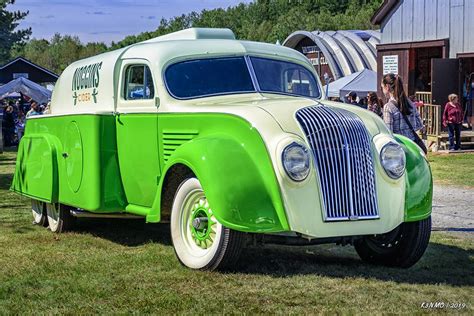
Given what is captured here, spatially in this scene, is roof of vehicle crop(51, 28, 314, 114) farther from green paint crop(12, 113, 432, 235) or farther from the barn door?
the barn door

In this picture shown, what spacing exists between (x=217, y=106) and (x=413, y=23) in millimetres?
18424

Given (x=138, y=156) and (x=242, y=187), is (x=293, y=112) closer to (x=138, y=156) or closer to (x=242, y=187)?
(x=242, y=187)

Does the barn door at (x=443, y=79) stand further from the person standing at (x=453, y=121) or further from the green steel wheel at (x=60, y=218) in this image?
the green steel wheel at (x=60, y=218)

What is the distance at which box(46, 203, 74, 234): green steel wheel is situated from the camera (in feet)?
29.3

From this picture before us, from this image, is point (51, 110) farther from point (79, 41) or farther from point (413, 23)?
point (79, 41)

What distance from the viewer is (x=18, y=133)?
29078 millimetres

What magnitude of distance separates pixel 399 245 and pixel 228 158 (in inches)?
74.0

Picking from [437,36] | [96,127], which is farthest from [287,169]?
[437,36]

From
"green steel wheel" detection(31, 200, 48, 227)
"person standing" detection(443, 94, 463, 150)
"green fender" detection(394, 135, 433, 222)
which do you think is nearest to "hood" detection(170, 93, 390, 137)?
"green fender" detection(394, 135, 433, 222)

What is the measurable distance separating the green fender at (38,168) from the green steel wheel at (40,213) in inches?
9.8

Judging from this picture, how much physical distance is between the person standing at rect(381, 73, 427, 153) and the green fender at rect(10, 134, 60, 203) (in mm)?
3805

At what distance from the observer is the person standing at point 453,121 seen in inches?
776

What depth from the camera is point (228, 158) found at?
6.12 m

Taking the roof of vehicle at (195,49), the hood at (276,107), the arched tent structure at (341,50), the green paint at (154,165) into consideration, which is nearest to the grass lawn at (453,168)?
Result: the roof of vehicle at (195,49)
